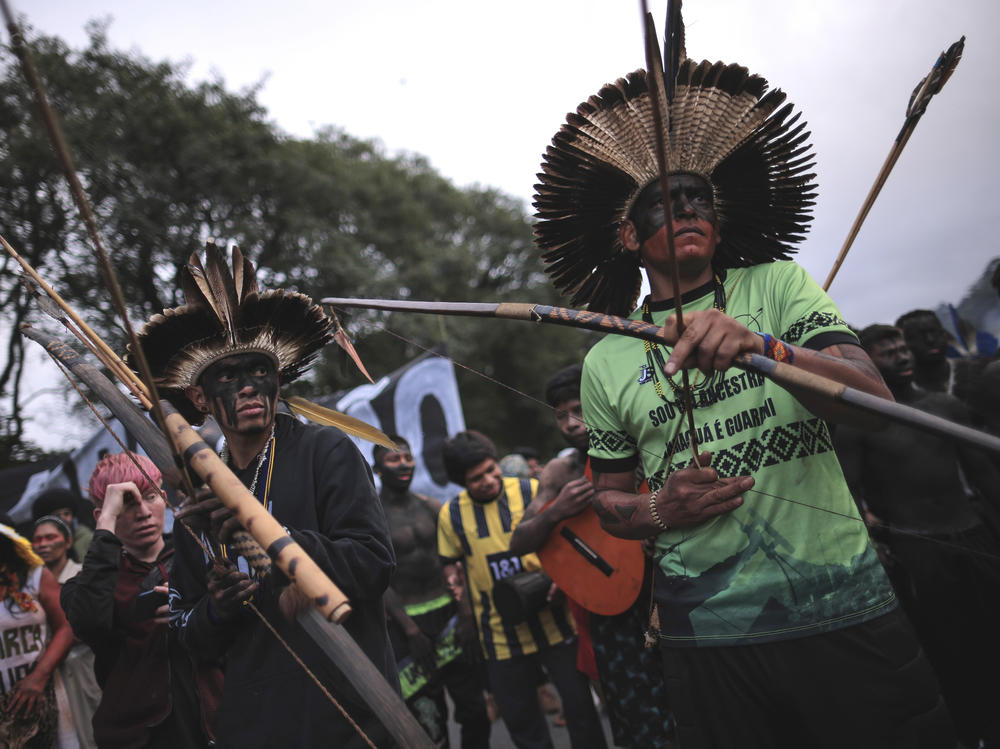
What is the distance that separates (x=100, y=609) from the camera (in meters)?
3.25

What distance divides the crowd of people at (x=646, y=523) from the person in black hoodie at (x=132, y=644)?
1 centimetres

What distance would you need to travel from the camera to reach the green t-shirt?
Result: 1.96 metres

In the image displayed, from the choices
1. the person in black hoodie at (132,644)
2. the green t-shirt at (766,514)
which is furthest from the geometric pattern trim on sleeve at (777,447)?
the person in black hoodie at (132,644)

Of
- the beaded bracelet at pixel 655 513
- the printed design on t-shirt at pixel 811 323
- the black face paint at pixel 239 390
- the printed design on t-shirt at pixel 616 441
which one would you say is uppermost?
the black face paint at pixel 239 390

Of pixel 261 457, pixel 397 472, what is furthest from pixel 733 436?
pixel 397 472

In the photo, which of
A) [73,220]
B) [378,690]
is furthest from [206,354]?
[73,220]

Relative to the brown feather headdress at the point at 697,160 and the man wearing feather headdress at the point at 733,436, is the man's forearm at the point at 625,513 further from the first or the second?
the brown feather headdress at the point at 697,160

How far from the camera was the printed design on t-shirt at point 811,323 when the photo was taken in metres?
1.99

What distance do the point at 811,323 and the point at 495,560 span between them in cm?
362

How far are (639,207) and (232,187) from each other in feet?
54.0

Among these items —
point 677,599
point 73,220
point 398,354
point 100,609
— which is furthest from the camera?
point 398,354

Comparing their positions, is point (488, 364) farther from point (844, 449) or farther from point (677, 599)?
point (677, 599)

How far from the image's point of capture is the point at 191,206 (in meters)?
16.4

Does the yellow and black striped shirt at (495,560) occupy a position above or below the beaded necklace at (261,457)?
below
